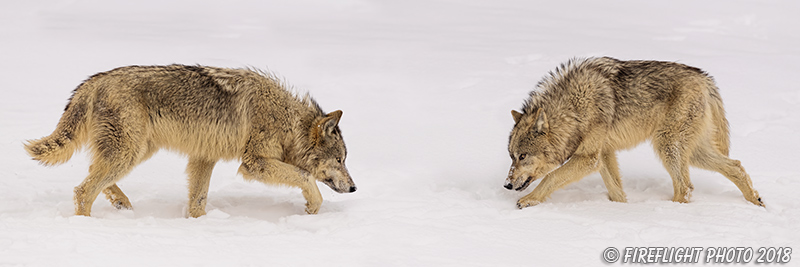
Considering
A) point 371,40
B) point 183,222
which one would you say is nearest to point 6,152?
point 183,222

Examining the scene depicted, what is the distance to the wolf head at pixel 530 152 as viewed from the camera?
22.8 feet

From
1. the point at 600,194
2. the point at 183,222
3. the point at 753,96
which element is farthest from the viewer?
the point at 753,96

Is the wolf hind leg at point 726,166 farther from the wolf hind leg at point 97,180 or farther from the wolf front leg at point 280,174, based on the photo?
the wolf hind leg at point 97,180

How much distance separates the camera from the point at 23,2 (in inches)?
757

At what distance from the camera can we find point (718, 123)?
718 cm

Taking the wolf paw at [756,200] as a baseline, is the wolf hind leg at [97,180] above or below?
below

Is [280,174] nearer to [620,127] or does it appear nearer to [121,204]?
[121,204]

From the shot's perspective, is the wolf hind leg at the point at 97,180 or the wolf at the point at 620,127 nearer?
the wolf hind leg at the point at 97,180

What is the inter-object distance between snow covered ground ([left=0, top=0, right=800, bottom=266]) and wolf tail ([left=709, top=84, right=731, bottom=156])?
0.49 m

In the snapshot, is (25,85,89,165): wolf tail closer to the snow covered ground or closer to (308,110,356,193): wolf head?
the snow covered ground

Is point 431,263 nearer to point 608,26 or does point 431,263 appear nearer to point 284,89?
point 284,89

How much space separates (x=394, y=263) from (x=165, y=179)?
12.3 ft

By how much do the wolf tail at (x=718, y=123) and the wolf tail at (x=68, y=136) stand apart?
19.8ft

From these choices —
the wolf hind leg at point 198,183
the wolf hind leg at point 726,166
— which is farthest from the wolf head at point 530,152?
the wolf hind leg at point 198,183
